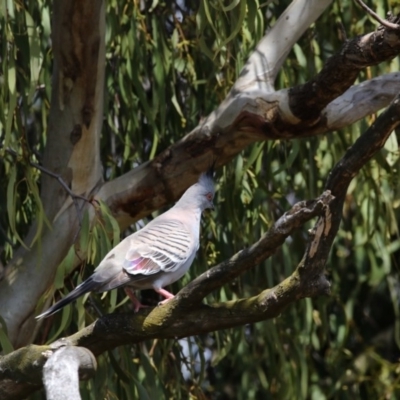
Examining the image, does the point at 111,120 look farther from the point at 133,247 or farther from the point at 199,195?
the point at 133,247

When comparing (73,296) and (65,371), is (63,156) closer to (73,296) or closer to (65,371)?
(73,296)

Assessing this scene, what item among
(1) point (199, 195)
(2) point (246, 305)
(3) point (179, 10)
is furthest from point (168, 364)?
(2) point (246, 305)

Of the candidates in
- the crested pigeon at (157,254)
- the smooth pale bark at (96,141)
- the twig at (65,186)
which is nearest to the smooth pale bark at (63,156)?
the smooth pale bark at (96,141)

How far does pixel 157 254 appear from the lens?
2.79m

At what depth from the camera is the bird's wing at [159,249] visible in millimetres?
2744

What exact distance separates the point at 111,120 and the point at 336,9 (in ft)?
3.05

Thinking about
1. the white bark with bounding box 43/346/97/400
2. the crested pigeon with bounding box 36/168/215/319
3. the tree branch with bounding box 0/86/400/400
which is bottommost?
the white bark with bounding box 43/346/97/400

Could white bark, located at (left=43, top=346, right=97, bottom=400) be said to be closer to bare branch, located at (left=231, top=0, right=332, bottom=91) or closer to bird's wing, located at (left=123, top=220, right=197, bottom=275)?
bird's wing, located at (left=123, top=220, right=197, bottom=275)

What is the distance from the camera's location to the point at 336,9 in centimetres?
385

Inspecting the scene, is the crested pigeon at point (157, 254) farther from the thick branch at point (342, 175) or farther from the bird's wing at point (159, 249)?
the thick branch at point (342, 175)

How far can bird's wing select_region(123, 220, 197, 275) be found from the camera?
2.74 meters

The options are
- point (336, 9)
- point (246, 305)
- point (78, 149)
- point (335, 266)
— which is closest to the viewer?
point (246, 305)

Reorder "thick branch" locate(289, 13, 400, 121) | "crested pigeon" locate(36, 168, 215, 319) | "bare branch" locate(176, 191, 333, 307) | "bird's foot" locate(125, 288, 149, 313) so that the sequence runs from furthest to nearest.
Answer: "bird's foot" locate(125, 288, 149, 313), "crested pigeon" locate(36, 168, 215, 319), "thick branch" locate(289, 13, 400, 121), "bare branch" locate(176, 191, 333, 307)

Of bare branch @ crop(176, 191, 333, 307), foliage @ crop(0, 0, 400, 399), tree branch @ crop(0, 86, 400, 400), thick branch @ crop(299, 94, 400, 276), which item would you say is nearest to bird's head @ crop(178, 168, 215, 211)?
foliage @ crop(0, 0, 400, 399)
